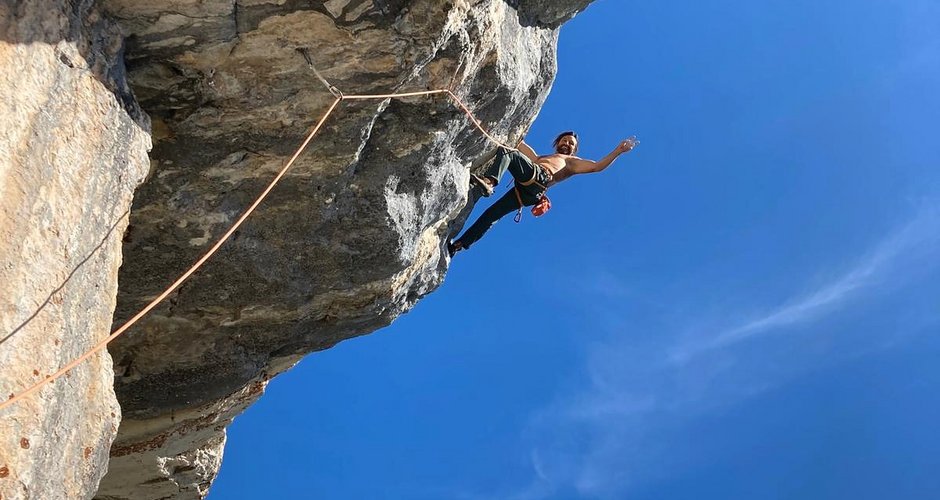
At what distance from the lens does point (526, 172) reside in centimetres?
621

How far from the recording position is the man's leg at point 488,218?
6.50 metres

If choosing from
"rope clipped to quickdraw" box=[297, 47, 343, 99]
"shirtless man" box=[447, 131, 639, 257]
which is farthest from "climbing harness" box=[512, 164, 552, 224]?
"rope clipped to quickdraw" box=[297, 47, 343, 99]

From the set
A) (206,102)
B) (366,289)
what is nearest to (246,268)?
(366,289)

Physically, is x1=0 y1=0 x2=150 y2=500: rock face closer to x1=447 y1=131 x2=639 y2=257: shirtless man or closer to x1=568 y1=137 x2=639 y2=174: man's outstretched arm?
x1=447 y1=131 x2=639 y2=257: shirtless man

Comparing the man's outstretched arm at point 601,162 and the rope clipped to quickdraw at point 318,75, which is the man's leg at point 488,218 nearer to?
the man's outstretched arm at point 601,162

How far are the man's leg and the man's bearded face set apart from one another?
78 cm

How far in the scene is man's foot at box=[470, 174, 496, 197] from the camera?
19.4ft

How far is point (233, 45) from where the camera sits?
142 inches

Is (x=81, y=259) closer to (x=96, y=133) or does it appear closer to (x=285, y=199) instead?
(x=96, y=133)

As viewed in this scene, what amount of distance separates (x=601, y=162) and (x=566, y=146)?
570 millimetres

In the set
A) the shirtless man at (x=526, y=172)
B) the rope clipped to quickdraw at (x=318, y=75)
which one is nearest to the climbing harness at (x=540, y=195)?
the shirtless man at (x=526, y=172)

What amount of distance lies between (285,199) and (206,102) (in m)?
0.89

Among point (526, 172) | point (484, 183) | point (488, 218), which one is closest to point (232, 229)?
point (484, 183)

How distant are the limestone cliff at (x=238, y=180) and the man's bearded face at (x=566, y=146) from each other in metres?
1.10
